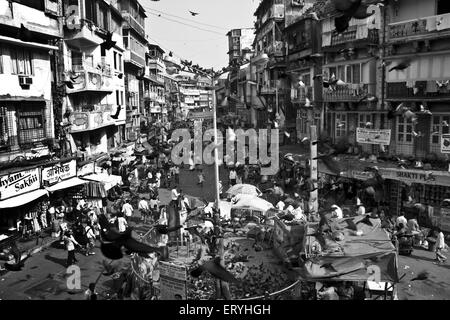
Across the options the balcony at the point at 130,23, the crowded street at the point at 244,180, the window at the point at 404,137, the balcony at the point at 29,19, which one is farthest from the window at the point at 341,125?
the balcony at the point at 130,23

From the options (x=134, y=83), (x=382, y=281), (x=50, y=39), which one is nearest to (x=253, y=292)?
(x=382, y=281)

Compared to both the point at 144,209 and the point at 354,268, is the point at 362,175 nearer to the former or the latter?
the point at 144,209

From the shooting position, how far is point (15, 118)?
20.2 meters

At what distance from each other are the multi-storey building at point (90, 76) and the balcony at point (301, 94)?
12.6 m

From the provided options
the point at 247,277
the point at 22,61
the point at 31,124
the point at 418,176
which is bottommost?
the point at 247,277

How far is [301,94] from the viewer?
105 ft

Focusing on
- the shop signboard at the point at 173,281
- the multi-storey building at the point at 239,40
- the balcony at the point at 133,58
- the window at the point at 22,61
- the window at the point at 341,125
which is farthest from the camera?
Result: the multi-storey building at the point at 239,40

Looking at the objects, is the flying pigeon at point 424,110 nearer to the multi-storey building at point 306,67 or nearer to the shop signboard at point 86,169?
the multi-storey building at point 306,67

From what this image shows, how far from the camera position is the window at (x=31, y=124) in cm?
2072

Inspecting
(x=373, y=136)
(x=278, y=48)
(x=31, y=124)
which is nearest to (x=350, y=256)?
(x=373, y=136)

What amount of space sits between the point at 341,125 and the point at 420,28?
764 centimetres

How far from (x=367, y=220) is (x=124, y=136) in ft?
94.0

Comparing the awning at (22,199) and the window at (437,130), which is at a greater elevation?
the window at (437,130)

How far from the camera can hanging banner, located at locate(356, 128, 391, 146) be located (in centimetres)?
2262
